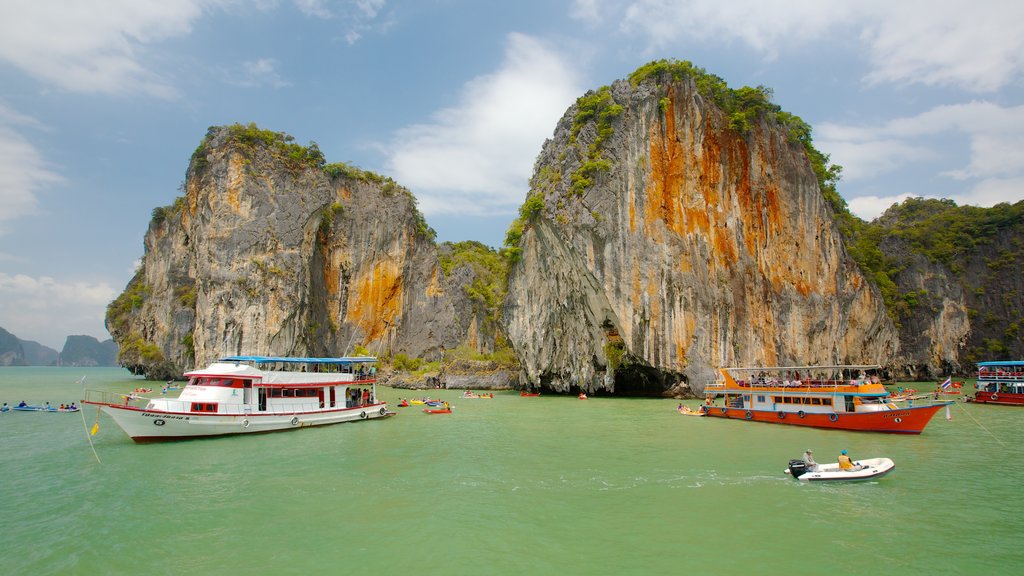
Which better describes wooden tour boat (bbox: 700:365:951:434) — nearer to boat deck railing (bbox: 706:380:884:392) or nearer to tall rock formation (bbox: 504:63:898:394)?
boat deck railing (bbox: 706:380:884:392)

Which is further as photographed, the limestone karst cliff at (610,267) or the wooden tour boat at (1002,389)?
the limestone karst cliff at (610,267)

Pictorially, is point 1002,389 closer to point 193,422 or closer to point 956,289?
point 956,289

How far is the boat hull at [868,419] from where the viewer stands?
2220 cm

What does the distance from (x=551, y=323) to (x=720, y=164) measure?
740 inches

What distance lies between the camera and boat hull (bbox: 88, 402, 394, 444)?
67.7ft

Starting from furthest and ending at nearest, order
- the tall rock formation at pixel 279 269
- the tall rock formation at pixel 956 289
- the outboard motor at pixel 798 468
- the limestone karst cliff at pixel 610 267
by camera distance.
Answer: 1. the tall rock formation at pixel 956 289
2. the tall rock formation at pixel 279 269
3. the limestone karst cliff at pixel 610 267
4. the outboard motor at pixel 798 468

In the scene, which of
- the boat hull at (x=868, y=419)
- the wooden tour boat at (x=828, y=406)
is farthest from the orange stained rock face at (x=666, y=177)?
the boat hull at (x=868, y=419)

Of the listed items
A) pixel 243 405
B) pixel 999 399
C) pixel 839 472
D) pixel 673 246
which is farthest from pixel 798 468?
pixel 999 399

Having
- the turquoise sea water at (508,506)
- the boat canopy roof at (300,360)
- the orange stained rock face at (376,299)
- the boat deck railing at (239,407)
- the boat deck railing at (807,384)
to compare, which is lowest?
the turquoise sea water at (508,506)

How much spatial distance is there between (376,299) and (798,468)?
174ft

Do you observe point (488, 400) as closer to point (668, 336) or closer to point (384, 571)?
point (668, 336)

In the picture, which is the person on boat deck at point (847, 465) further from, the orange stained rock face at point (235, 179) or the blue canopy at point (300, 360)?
the orange stained rock face at point (235, 179)

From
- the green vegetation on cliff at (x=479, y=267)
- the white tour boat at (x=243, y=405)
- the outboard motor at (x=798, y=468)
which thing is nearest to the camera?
the outboard motor at (x=798, y=468)

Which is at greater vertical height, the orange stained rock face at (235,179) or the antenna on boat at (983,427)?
the orange stained rock face at (235,179)
